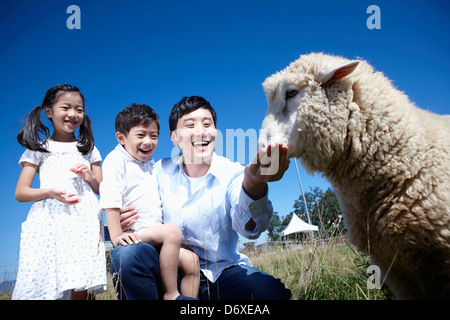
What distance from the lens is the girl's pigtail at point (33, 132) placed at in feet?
9.47

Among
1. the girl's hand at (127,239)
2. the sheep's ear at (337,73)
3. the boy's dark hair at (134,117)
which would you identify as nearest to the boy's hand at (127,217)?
the girl's hand at (127,239)

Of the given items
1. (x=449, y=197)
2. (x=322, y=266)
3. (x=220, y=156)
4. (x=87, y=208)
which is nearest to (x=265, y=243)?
(x=322, y=266)

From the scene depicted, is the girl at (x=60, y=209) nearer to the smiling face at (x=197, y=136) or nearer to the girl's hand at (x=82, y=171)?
the girl's hand at (x=82, y=171)

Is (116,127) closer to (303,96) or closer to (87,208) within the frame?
(87,208)

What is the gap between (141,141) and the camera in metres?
2.91

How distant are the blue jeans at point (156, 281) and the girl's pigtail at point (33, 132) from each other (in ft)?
4.74

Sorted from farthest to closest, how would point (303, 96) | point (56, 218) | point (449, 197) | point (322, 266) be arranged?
point (322, 266)
point (56, 218)
point (303, 96)
point (449, 197)

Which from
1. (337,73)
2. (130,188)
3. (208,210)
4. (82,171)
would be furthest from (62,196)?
(337,73)

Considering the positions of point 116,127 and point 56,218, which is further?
point 116,127

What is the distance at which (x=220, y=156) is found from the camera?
298 centimetres

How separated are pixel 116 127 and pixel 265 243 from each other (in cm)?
413

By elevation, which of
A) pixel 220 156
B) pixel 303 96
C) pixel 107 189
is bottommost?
pixel 107 189

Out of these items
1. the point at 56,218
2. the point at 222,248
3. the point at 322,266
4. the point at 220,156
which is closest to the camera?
the point at 222,248

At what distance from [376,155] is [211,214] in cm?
142
